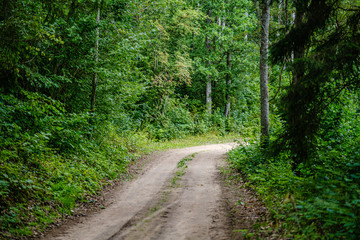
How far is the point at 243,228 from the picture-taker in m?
5.57

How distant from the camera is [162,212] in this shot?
264 inches

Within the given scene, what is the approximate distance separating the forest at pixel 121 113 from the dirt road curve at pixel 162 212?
1042 millimetres

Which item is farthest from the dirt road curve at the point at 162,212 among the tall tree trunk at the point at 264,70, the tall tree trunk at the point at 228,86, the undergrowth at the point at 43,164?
the tall tree trunk at the point at 228,86

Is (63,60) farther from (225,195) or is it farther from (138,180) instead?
(225,195)

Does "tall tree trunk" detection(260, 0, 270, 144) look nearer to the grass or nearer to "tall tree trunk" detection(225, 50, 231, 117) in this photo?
the grass

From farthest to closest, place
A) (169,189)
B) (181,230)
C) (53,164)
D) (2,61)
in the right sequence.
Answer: (169,189), (53,164), (2,61), (181,230)

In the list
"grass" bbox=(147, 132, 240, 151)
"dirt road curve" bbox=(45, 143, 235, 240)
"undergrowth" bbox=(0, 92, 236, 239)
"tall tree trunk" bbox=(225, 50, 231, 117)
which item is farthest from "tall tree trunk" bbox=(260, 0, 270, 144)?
"tall tree trunk" bbox=(225, 50, 231, 117)

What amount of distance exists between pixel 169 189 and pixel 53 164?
3916mm

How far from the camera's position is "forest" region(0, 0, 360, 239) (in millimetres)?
5352

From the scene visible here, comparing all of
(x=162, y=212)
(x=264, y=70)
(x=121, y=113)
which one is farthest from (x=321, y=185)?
(x=121, y=113)

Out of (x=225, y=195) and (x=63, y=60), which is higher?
(x=63, y=60)

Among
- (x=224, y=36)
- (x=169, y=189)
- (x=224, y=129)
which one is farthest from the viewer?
(x=224, y=129)

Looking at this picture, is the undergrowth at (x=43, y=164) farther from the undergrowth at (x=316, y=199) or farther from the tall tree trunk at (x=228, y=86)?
the tall tree trunk at (x=228, y=86)

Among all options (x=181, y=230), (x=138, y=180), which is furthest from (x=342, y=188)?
(x=138, y=180)
